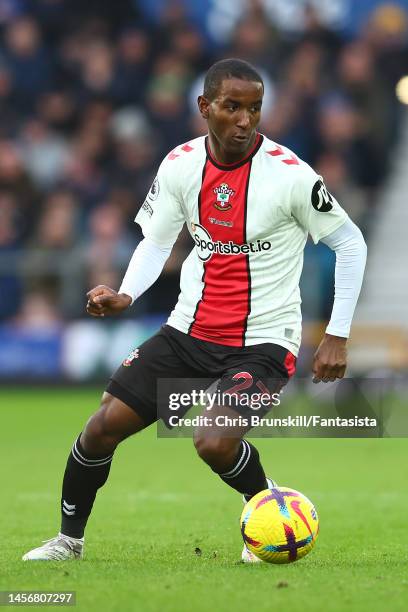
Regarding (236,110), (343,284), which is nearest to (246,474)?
(343,284)

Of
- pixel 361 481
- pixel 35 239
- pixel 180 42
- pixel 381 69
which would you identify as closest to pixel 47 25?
pixel 180 42

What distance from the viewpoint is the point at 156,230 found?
672cm

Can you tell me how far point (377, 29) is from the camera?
1892 centimetres

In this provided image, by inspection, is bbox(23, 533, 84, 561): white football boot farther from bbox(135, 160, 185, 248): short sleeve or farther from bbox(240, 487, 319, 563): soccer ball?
bbox(135, 160, 185, 248): short sleeve

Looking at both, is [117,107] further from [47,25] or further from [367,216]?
[367,216]

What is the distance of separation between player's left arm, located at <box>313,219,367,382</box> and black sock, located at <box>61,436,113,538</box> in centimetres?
125

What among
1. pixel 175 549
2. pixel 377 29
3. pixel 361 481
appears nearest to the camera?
pixel 175 549

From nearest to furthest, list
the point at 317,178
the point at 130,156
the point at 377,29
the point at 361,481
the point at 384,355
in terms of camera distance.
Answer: the point at 317,178 < the point at 361,481 < the point at 384,355 < the point at 130,156 < the point at 377,29

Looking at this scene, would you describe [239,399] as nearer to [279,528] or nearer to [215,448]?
[215,448]

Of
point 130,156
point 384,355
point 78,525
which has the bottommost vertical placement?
point 384,355

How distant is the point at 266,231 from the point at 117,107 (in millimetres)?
12493

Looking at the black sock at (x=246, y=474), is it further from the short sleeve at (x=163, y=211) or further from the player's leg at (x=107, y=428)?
the short sleeve at (x=163, y=211)

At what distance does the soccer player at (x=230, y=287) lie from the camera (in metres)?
6.27

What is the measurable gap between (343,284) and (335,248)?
0.19m
